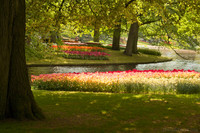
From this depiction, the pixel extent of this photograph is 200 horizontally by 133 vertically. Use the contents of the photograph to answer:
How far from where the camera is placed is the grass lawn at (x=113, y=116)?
220 inches

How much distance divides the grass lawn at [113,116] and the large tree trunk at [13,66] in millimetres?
335

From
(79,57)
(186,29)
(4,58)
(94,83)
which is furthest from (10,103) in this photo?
(186,29)

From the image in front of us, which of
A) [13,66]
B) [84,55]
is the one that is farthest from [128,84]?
[84,55]

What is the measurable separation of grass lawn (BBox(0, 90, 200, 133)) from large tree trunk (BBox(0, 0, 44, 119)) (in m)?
0.34

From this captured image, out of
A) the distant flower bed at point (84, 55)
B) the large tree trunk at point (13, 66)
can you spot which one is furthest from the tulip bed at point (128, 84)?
the distant flower bed at point (84, 55)

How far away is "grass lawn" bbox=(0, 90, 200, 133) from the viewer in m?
5.59

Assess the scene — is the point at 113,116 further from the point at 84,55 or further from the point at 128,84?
the point at 84,55

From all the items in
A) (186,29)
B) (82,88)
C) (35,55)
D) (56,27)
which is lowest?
(82,88)

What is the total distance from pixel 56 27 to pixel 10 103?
25.4 feet

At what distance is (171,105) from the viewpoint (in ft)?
26.7

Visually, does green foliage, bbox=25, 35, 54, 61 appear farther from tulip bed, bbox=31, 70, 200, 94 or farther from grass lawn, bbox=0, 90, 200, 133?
grass lawn, bbox=0, 90, 200, 133

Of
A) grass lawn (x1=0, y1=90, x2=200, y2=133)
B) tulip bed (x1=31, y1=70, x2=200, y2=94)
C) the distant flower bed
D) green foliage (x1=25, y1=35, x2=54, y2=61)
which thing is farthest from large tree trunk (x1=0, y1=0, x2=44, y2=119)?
the distant flower bed

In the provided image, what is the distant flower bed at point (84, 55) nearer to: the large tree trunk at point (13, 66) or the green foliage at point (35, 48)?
the green foliage at point (35, 48)

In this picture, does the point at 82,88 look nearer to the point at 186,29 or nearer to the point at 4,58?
the point at 4,58
